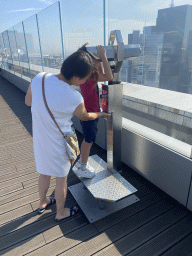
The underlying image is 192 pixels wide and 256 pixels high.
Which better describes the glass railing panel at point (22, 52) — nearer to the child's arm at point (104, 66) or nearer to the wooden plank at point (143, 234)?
the child's arm at point (104, 66)

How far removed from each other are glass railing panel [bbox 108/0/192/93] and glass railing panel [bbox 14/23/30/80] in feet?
14.2

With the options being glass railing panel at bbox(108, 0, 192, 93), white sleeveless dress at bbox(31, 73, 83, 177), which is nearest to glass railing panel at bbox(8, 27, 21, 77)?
glass railing panel at bbox(108, 0, 192, 93)

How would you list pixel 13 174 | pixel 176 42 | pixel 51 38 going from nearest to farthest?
pixel 13 174, pixel 176 42, pixel 51 38

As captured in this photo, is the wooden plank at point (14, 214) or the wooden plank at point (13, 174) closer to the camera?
the wooden plank at point (14, 214)

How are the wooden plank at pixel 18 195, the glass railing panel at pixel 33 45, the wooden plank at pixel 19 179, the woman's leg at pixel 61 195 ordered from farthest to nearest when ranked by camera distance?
the glass railing panel at pixel 33 45, the wooden plank at pixel 19 179, the wooden plank at pixel 18 195, the woman's leg at pixel 61 195

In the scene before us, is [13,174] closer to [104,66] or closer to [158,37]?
[104,66]

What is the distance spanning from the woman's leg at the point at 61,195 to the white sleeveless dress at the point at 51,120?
0.09 metres

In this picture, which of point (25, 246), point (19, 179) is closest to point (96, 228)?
point (25, 246)

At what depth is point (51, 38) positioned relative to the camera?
14.3 ft

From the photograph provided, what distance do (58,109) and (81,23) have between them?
247 cm

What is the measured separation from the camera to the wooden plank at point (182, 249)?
1.44m

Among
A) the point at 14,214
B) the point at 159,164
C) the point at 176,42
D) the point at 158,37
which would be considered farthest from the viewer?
the point at 158,37

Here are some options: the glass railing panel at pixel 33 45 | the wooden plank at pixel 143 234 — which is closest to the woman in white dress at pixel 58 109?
the wooden plank at pixel 143 234

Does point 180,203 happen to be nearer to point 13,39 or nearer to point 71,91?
point 71,91
